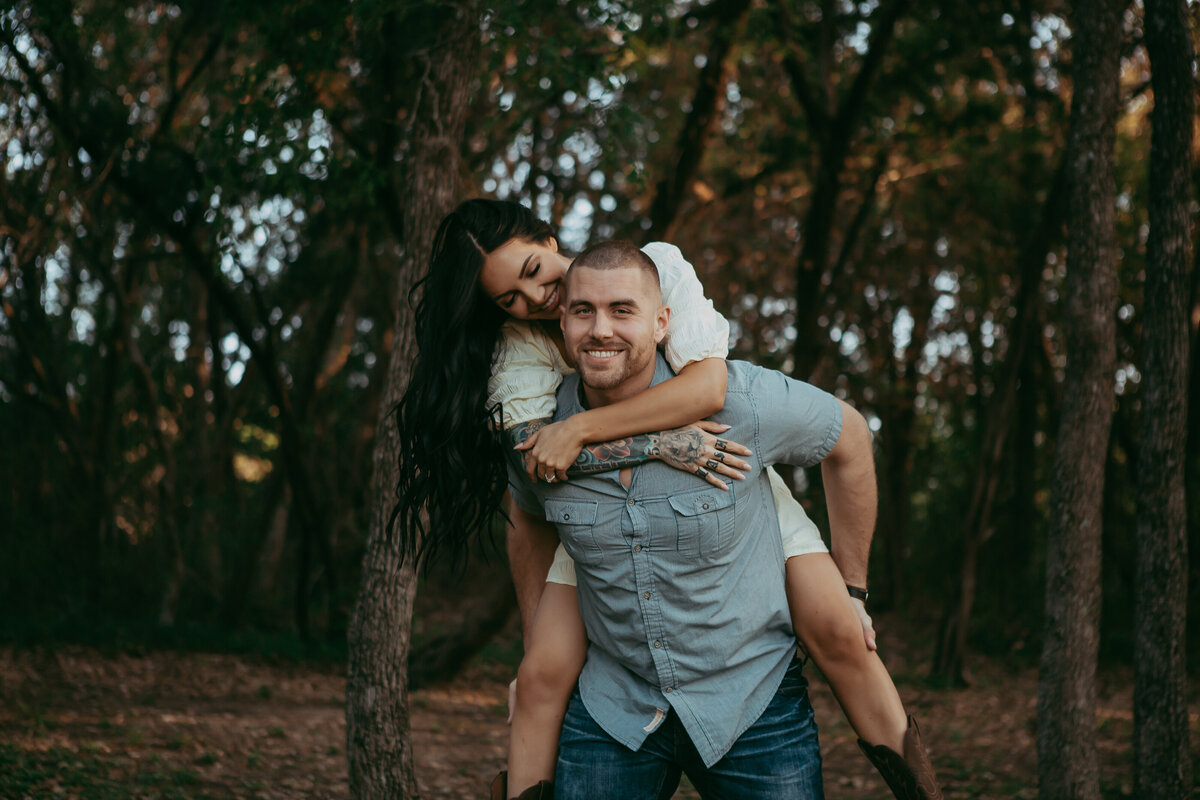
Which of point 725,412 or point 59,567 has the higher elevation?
point 725,412

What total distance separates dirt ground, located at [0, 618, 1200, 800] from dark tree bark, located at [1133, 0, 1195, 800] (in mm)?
1052

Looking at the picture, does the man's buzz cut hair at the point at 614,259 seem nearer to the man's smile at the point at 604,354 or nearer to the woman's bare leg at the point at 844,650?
the man's smile at the point at 604,354

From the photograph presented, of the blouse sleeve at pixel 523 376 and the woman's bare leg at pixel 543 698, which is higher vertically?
the blouse sleeve at pixel 523 376

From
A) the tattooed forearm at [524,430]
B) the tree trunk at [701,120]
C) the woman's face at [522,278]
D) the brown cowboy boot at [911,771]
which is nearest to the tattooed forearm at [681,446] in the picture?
the tattooed forearm at [524,430]

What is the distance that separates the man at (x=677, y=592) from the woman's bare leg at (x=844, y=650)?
61mm

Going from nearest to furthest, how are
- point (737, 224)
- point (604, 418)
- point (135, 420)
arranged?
1. point (604, 418)
2. point (737, 224)
3. point (135, 420)

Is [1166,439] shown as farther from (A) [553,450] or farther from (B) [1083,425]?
(A) [553,450]

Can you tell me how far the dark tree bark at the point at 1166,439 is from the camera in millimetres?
4809

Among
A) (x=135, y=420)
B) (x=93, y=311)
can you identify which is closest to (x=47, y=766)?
(x=135, y=420)

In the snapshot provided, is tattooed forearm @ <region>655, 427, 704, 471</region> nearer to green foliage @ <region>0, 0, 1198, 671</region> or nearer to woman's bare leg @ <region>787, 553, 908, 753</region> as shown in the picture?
woman's bare leg @ <region>787, 553, 908, 753</region>

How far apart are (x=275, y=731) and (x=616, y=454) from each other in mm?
5107

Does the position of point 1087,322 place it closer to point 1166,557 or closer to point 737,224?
point 1166,557

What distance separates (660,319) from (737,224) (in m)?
9.47

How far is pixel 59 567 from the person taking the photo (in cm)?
1043
